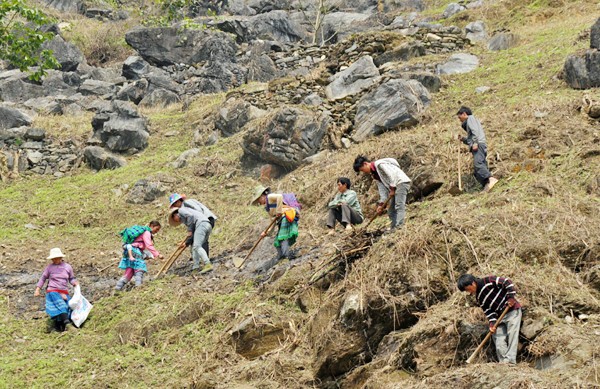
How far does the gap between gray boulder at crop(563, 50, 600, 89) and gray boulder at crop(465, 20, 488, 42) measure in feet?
20.1

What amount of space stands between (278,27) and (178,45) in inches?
223

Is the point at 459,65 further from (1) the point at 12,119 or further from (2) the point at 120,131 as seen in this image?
(1) the point at 12,119

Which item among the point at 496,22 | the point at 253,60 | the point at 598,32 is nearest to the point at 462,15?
the point at 496,22

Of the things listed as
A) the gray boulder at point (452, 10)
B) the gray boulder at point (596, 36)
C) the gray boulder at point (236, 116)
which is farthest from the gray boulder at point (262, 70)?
the gray boulder at point (596, 36)

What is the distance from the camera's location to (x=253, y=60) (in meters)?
22.5

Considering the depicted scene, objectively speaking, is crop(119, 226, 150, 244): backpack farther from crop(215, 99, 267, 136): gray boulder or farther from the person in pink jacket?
crop(215, 99, 267, 136): gray boulder

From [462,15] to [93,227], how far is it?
46.6ft

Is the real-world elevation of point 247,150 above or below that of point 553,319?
below

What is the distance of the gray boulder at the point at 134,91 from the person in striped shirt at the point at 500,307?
17.5 meters

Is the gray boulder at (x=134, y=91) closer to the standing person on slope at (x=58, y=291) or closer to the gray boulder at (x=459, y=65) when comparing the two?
the gray boulder at (x=459, y=65)

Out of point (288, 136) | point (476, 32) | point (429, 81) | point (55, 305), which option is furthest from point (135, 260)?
point (476, 32)

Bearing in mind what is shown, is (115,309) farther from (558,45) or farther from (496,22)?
(496,22)

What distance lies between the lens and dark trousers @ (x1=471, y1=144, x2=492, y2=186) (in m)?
10.1

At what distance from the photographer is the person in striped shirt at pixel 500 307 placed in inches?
241
